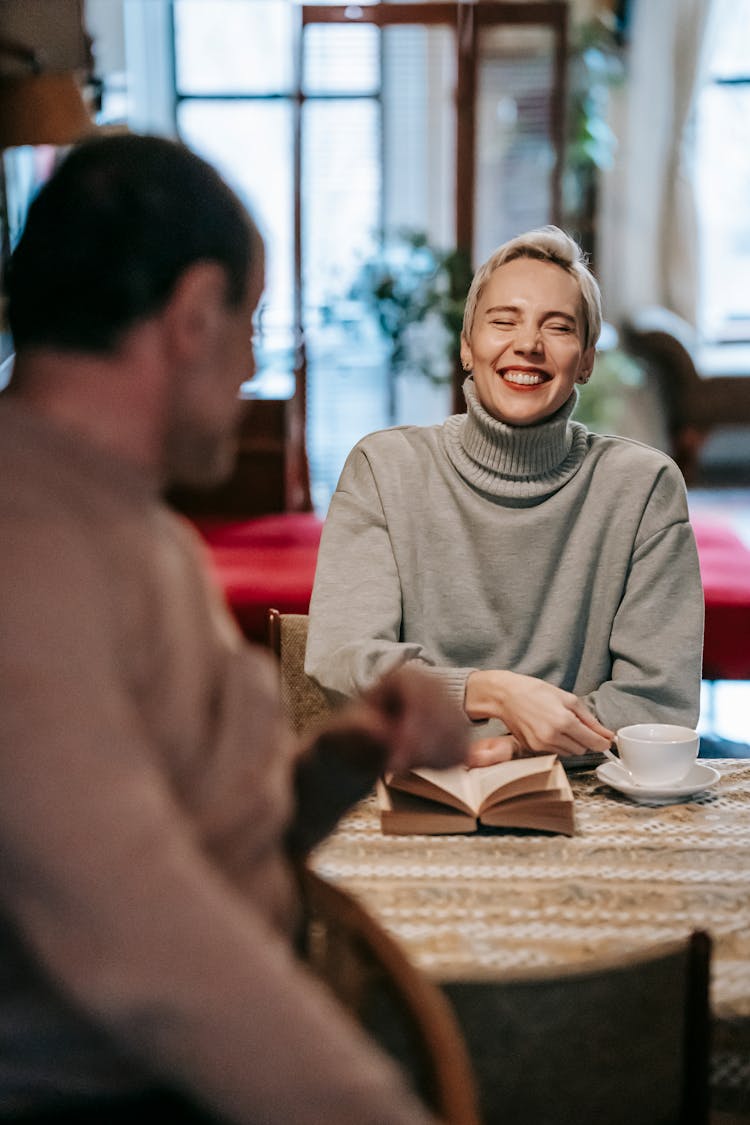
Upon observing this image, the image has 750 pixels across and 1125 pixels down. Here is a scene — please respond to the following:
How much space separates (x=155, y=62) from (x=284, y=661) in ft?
16.7

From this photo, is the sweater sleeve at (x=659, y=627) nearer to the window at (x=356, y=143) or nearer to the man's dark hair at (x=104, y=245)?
the man's dark hair at (x=104, y=245)

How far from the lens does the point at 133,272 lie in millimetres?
637

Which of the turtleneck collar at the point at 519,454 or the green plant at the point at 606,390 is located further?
the green plant at the point at 606,390

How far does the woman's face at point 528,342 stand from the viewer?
1.59 m

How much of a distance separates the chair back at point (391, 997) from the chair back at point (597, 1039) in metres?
0.02

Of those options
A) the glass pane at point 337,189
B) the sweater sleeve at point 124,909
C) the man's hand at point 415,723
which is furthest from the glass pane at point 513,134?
the sweater sleeve at point 124,909

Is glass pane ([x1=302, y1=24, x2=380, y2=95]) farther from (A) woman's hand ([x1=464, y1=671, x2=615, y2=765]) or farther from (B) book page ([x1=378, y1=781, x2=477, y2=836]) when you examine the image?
(B) book page ([x1=378, y1=781, x2=477, y2=836])

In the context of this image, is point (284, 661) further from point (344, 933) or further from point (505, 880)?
point (344, 933)

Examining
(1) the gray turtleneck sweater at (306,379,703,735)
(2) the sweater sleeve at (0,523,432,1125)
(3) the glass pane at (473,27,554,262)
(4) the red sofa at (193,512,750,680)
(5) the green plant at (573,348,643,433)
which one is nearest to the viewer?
(2) the sweater sleeve at (0,523,432,1125)

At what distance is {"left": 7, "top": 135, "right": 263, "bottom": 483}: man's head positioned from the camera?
2.09 ft

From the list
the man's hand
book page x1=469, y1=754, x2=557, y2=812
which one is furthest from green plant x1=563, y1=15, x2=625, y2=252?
→ the man's hand

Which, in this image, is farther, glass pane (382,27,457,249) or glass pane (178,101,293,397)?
glass pane (178,101,293,397)

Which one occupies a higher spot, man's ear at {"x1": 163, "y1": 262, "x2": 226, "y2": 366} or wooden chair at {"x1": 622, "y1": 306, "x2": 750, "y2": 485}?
man's ear at {"x1": 163, "y1": 262, "x2": 226, "y2": 366}

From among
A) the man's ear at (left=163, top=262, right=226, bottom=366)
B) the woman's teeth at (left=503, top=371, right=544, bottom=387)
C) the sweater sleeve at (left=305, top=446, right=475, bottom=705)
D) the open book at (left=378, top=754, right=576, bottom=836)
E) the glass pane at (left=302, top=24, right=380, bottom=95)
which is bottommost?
the open book at (left=378, top=754, right=576, bottom=836)
